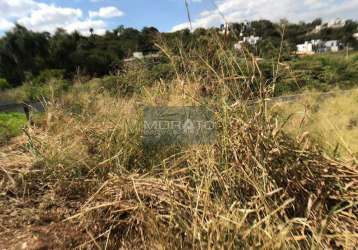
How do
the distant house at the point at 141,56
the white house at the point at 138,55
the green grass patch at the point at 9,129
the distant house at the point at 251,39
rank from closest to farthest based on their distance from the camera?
the distant house at the point at 251,39 → the green grass patch at the point at 9,129 → the distant house at the point at 141,56 → the white house at the point at 138,55

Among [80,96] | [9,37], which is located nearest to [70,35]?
[9,37]

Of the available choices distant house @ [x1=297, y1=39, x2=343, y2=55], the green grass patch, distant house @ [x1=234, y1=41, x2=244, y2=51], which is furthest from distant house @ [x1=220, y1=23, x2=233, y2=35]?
the green grass patch

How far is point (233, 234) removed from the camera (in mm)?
1548

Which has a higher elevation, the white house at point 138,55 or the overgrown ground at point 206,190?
the white house at point 138,55

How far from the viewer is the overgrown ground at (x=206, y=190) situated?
1648mm

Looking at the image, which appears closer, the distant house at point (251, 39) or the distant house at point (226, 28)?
the distant house at point (226, 28)

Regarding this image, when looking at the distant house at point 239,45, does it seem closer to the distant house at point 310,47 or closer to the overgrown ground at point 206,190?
the overgrown ground at point 206,190

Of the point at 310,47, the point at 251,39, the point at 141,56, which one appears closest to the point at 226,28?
the point at 251,39

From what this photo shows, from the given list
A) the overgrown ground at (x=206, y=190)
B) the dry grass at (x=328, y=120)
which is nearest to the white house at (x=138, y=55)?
the dry grass at (x=328, y=120)

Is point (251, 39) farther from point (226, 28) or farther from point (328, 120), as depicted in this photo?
point (328, 120)

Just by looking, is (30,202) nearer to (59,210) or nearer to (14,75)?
(59,210)

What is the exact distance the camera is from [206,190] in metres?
1.76

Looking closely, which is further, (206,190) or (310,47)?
(310,47)

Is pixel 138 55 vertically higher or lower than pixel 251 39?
lower
